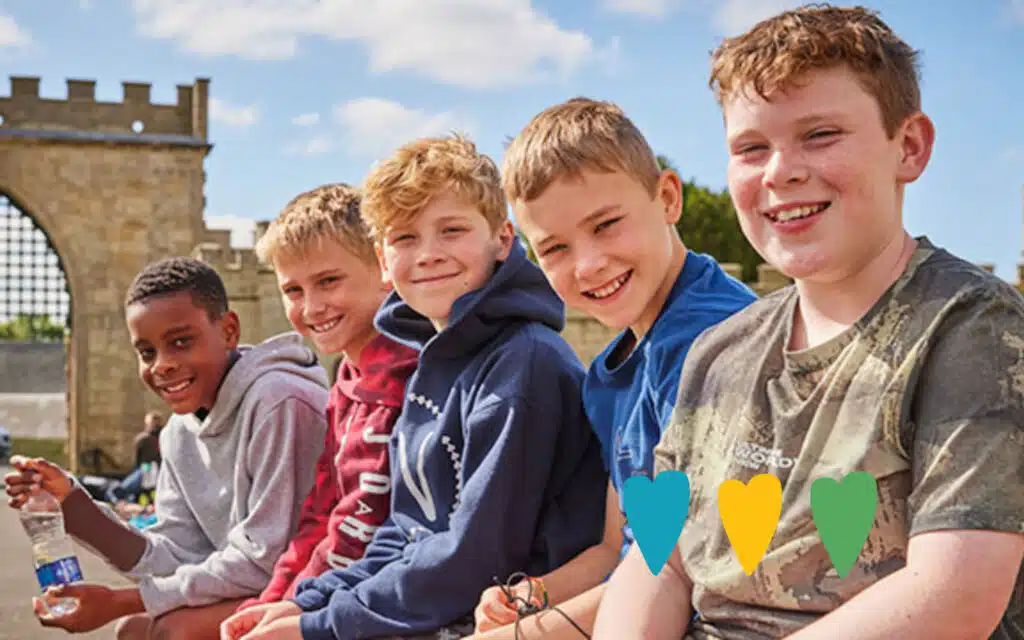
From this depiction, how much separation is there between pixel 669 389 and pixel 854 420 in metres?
0.53

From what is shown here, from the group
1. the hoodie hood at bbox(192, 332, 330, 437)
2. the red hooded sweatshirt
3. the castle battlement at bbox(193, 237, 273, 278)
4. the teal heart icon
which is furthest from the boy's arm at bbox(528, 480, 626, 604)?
the castle battlement at bbox(193, 237, 273, 278)

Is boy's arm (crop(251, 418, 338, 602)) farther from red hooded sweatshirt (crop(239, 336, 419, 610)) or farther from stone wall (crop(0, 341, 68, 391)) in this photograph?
stone wall (crop(0, 341, 68, 391))

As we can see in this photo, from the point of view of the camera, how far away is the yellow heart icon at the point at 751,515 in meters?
1.34

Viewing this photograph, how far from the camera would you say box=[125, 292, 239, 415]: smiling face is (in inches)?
119

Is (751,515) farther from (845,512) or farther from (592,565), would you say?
(592,565)

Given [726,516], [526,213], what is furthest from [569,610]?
[526,213]

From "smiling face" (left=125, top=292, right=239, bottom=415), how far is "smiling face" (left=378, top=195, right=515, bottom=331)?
3.12 feet

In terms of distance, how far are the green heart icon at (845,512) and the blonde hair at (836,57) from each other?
43 centimetres

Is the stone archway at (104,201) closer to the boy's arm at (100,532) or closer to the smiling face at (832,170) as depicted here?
the boy's arm at (100,532)

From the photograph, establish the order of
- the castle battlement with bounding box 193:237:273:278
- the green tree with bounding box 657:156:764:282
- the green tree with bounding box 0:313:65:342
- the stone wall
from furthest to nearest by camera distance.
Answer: the green tree with bounding box 0:313:65:342, the stone wall, the green tree with bounding box 657:156:764:282, the castle battlement with bounding box 193:237:273:278

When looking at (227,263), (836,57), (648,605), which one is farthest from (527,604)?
(227,263)

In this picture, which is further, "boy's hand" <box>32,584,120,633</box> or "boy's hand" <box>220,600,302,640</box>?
"boy's hand" <box>32,584,120,633</box>

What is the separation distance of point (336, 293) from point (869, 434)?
1732mm

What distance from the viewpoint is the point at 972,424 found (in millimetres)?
1185
